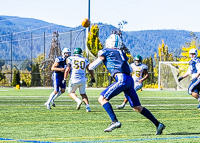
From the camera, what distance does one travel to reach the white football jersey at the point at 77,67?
525 inches

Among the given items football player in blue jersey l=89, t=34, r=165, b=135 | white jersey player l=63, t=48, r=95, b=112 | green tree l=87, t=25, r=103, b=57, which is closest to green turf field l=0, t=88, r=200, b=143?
football player in blue jersey l=89, t=34, r=165, b=135

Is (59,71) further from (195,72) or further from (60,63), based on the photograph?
(195,72)

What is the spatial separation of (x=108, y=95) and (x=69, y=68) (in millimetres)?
5212

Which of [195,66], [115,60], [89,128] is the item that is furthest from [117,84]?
[195,66]

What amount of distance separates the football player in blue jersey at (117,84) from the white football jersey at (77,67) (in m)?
4.74

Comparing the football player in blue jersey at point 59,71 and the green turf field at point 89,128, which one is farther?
the football player in blue jersey at point 59,71

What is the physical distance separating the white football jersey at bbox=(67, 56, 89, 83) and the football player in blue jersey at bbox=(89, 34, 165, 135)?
15.6 feet

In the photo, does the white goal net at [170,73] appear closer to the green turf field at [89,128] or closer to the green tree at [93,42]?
the green tree at [93,42]

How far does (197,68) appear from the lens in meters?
13.9

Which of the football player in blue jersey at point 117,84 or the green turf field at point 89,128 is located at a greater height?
the football player in blue jersey at point 117,84

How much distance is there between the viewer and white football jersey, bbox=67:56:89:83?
13.3 m

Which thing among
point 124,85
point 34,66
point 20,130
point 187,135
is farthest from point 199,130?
point 34,66

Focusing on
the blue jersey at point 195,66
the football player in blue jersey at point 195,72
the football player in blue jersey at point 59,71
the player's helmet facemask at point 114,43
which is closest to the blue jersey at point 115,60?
the player's helmet facemask at point 114,43

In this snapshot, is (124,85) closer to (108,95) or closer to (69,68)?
(108,95)
